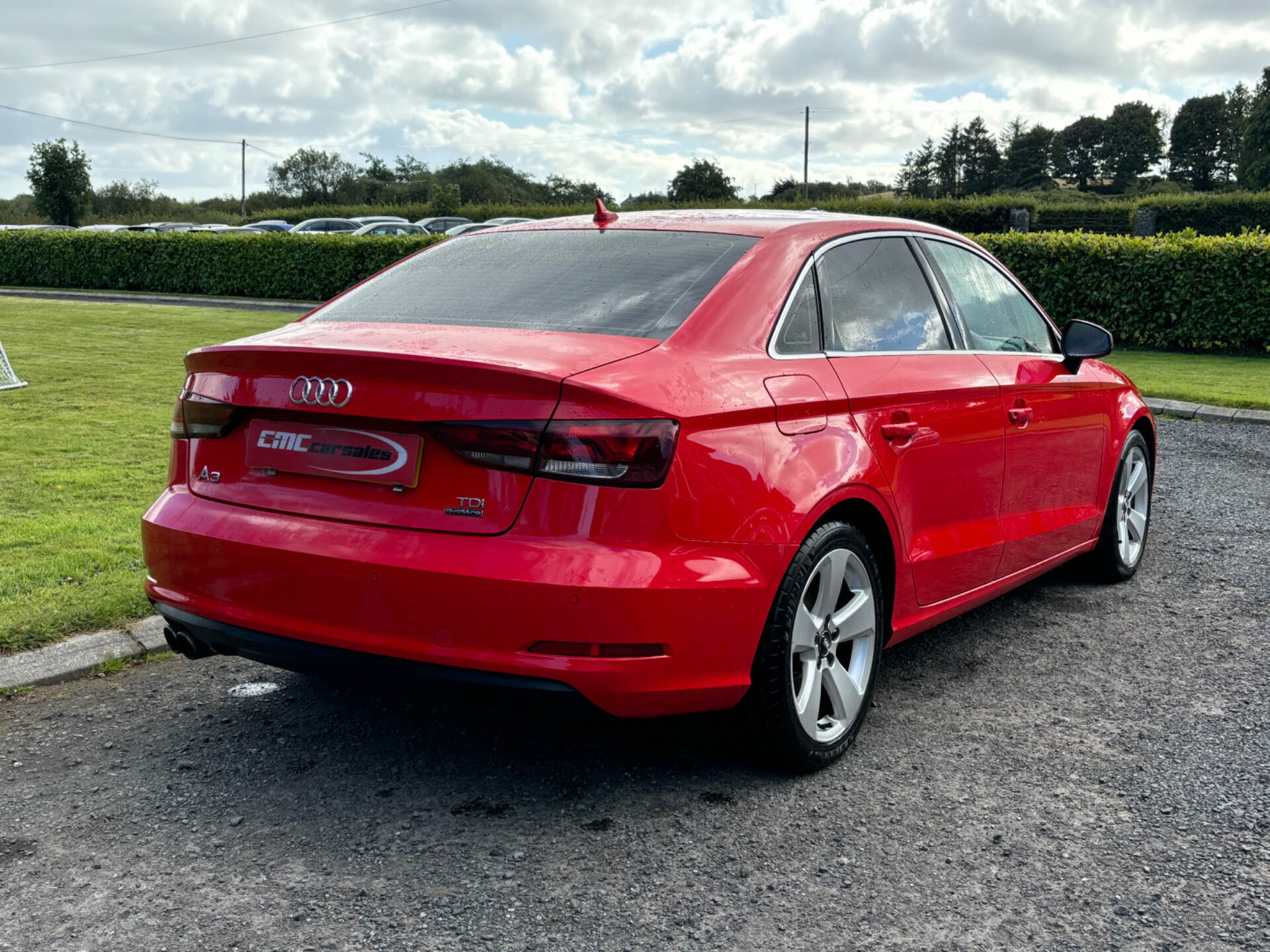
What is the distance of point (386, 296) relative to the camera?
3.79 metres

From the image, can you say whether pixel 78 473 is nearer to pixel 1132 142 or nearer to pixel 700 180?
pixel 700 180

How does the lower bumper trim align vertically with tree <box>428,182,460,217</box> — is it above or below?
below

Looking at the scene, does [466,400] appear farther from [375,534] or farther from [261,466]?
[261,466]

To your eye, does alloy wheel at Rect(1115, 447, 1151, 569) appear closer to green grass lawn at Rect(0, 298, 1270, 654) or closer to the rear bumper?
the rear bumper

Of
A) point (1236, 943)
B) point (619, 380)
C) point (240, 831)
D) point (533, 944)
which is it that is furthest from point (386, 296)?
point (1236, 943)

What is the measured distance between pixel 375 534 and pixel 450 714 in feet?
3.62

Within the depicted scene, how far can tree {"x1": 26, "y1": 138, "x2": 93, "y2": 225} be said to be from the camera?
57250 millimetres

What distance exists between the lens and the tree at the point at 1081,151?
13162cm

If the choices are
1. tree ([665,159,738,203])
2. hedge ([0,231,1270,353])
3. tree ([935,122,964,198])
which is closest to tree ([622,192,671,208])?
tree ([665,159,738,203])

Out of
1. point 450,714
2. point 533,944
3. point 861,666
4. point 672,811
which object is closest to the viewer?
point 533,944

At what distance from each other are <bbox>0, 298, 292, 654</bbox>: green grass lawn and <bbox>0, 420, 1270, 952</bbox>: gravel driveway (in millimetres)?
605

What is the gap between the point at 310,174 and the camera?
81.3 meters

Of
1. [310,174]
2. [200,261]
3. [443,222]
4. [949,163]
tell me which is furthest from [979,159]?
[200,261]

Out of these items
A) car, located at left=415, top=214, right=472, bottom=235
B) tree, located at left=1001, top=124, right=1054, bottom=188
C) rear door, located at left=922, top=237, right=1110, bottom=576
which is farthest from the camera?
tree, located at left=1001, top=124, right=1054, bottom=188
